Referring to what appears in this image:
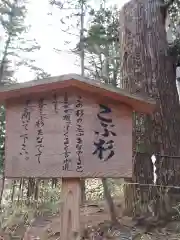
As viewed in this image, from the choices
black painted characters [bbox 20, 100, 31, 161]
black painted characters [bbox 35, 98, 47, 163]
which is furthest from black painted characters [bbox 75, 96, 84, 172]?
black painted characters [bbox 20, 100, 31, 161]

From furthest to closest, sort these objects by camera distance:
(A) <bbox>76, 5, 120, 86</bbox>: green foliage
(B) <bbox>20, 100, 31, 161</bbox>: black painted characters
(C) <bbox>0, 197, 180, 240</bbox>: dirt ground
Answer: (A) <bbox>76, 5, 120, 86</bbox>: green foliage, (C) <bbox>0, 197, 180, 240</bbox>: dirt ground, (B) <bbox>20, 100, 31, 161</bbox>: black painted characters

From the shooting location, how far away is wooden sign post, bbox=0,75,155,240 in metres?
2.98

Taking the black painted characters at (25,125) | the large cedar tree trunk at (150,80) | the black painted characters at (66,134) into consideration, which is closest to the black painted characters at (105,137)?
the black painted characters at (66,134)

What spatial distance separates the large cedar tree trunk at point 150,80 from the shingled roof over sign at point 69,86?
162 cm

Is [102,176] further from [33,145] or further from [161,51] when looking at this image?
[161,51]

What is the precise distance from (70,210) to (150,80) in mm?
Result: 2505

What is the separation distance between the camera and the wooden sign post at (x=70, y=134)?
2984mm

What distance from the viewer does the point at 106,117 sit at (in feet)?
10.2

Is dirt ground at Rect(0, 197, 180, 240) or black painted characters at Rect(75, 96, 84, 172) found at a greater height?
black painted characters at Rect(75, 96, 84, 172)

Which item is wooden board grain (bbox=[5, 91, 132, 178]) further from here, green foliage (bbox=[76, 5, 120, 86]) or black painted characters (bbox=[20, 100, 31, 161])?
green foliage (bbox=[76, 5, 120, 86])

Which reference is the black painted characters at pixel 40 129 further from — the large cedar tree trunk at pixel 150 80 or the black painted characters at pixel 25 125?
the large cedar tree trunk at pixel 150 80

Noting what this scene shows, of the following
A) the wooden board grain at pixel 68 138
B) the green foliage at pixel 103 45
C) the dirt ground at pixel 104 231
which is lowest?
the dirt ground at pixel 104 231

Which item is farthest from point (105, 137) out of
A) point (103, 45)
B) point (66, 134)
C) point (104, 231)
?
point (103, 45)

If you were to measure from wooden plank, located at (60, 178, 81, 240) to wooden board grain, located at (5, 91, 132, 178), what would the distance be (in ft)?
0.54
